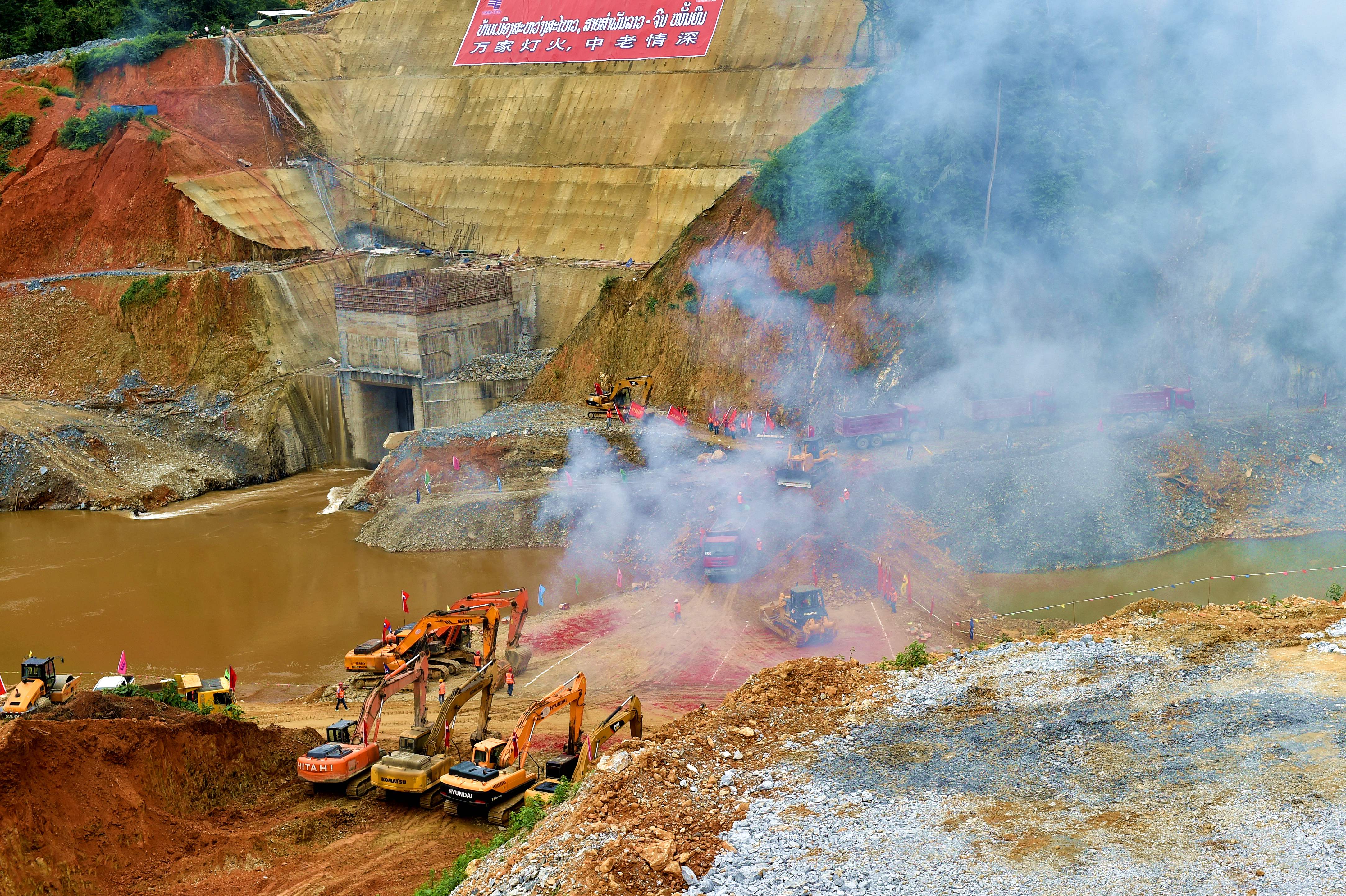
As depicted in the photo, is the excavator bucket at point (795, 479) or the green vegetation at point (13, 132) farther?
the green vegetation at point (13, 132)

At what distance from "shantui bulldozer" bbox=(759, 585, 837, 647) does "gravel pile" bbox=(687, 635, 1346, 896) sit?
8758mm

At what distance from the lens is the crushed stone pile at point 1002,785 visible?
43.5 ft

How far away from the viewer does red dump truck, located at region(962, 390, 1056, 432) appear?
37531 millimetres

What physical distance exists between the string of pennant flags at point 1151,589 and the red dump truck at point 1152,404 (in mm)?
7388

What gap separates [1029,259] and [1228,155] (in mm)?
7306

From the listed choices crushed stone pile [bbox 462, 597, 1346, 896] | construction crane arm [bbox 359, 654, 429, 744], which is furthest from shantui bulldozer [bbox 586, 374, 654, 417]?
crushed stone pile [bbox 462, 597, 1346, 896]

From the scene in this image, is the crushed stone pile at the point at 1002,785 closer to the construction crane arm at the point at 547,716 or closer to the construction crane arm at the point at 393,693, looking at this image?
the construction crane arm at the point at 547,716

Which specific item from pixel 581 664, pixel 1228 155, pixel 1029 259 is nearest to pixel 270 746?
pixel 581 664

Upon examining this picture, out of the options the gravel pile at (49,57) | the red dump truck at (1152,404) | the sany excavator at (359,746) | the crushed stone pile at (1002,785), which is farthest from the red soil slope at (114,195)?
the crushed stone pile at (1002,785)

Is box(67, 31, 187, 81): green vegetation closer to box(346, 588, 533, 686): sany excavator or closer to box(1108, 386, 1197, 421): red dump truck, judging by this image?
box(346, 588, 533, 686): sany excavator

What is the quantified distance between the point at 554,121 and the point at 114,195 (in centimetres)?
2055

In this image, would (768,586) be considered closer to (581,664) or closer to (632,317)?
(581,664)

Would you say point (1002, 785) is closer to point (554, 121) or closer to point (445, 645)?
point (445, 645)

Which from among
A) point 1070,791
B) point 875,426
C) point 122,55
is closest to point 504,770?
point 1070,791
